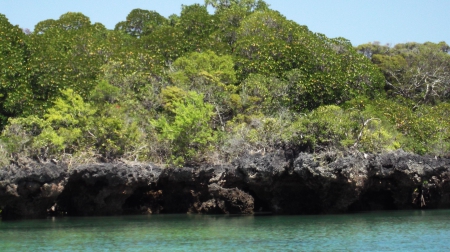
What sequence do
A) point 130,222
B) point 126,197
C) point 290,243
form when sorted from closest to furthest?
1. point 290,243
2. point 130,222
3. point 126,197

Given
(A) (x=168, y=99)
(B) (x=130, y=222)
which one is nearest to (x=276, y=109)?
(A) (x=168, y=99)

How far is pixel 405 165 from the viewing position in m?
29.0

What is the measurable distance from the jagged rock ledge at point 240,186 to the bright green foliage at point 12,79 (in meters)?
4.83

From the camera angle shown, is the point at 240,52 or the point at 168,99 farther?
the point at 240,52

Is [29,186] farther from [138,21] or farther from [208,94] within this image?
[138,21]

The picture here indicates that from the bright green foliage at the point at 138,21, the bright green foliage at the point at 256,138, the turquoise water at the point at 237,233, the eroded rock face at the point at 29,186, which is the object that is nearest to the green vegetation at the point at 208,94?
the bright green foliage at the point at 256,138

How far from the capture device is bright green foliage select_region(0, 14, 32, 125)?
107 ft

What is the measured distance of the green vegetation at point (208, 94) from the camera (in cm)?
3022

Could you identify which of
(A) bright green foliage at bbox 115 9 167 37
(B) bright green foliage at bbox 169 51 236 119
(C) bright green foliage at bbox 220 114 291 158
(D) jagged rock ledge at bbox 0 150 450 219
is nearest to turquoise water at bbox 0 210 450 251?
(D) jagged rock ledge at bbox 0 150 450 219

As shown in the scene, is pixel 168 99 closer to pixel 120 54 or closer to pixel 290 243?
pixel 120 54

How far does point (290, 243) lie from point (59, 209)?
47.9 ft

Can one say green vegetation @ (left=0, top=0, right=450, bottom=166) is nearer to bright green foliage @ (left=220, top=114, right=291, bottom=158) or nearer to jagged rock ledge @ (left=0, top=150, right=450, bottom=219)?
bright green foliage @ (left=220, top=114, right=291, bottom=158)

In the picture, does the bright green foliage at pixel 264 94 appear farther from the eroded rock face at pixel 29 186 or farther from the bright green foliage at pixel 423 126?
the eroded rock face at pixel 29 186

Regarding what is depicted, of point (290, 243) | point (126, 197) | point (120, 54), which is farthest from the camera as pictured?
point (120, 54)
